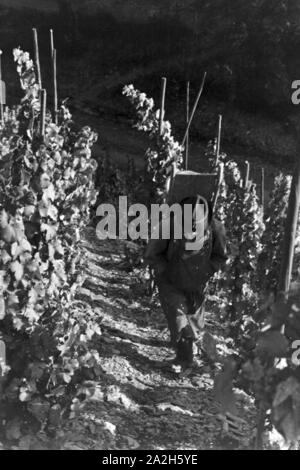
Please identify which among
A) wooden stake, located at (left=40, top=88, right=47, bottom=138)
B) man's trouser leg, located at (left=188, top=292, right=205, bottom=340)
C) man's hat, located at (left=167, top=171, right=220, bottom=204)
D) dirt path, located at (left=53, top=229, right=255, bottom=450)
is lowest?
dirt path, located at (left=53, top=229, right=255, bottom=450)

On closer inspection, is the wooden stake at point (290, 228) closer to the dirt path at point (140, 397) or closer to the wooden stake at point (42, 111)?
the dirt path at point (140, 397)

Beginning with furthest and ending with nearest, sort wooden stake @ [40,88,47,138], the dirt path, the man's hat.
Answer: the man's hat, wooden stake @ [40,88,47,138], the dirt path

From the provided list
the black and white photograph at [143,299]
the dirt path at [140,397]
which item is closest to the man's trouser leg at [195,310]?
the black and white photograph at [143,299]

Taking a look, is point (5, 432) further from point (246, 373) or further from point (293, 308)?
point (293, 308)

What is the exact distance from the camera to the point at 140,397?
13.8 feet

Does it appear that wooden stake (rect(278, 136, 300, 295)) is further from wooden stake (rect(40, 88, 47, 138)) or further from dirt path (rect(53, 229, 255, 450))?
wooden stake (rect(40, 88, 47, 138))

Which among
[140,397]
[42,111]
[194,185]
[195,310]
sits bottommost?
[140,397]

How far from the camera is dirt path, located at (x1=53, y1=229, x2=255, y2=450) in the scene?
358 cm

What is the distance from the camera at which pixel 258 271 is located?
5.27 meters

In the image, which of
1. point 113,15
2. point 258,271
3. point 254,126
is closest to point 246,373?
point 258,271

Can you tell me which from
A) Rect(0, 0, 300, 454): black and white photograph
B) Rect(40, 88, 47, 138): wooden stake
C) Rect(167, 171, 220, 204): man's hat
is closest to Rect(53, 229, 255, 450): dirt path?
Rect(0, 0, 300, 454): black and white photograph

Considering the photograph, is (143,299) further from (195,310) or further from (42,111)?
(42,111)

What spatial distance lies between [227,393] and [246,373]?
123 mm

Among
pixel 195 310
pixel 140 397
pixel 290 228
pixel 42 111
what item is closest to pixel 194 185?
pixel 195 310
